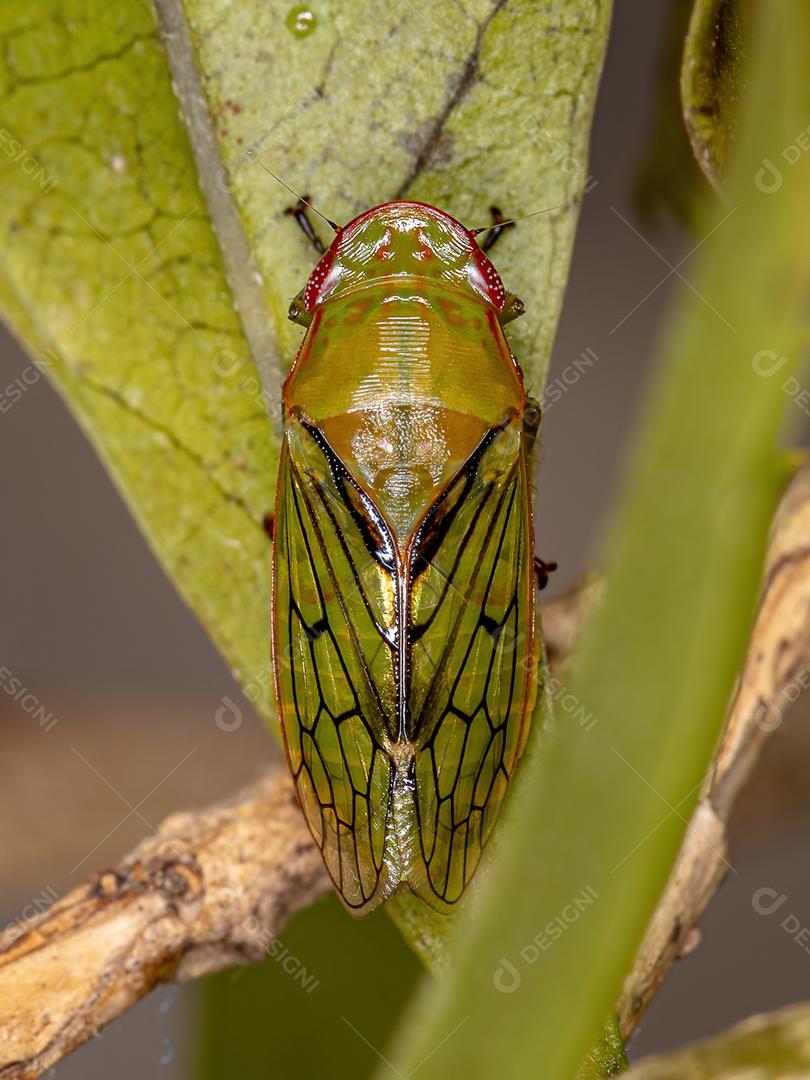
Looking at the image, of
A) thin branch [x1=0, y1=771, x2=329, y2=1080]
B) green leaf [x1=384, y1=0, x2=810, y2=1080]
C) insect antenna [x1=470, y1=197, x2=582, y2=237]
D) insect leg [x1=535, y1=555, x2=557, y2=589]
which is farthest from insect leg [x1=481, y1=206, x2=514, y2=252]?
green leaf [x1=384, y1=0, x2=810, y2=1080]

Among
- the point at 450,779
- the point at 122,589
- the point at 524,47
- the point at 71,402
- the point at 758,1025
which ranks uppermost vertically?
the point at 122,589

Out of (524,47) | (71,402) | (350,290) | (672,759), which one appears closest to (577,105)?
(524,47)

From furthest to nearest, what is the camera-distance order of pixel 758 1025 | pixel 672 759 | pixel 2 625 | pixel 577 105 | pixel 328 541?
1. pixel 2 625
2. pixel 328 541
3. pixel 577 105
4. pixel 758 1025
5. pixel 672 759

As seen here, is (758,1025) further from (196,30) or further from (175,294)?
(196,30)

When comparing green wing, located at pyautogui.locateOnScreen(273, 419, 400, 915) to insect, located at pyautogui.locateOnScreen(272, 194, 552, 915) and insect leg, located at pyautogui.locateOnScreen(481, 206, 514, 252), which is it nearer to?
insect, located at pyautogui.locateOnScreen(272, 194, 552, 915)

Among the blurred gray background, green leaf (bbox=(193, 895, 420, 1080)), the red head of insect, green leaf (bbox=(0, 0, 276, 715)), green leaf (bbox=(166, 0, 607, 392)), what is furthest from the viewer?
the blurred gray background
